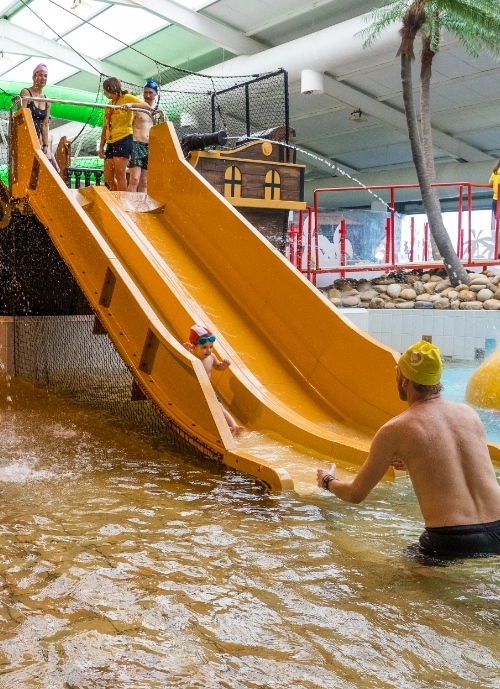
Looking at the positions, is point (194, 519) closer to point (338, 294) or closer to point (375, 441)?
point (375, 441)

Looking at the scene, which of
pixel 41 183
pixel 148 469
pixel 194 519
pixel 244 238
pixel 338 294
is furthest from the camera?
pixel 338 294

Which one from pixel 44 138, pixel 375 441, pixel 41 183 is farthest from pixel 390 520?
Result: pixel 44 138

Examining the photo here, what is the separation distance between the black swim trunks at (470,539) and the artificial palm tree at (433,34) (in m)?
9.08

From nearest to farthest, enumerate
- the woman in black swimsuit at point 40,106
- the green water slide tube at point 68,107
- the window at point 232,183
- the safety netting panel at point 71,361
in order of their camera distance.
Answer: the safety netting panel at point 71,361 → the woman in black swimsuit at point 40,106 → the window at point 232,183 → the green water slide tube at point 68,107

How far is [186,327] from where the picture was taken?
543cm

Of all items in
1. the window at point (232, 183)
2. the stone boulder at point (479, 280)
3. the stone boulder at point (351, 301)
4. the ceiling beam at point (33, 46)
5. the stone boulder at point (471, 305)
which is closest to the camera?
the window at point (232, 183)

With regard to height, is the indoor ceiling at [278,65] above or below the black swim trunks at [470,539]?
above

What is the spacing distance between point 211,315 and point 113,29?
13734 millimetres

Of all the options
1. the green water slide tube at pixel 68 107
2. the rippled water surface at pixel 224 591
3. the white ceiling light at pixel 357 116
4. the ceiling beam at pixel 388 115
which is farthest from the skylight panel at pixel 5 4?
the rippled water surface at pixel 224 591

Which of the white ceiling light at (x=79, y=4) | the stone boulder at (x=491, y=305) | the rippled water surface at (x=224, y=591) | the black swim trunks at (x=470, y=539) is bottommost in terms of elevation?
the rippled water surface at (x=224, y=591)

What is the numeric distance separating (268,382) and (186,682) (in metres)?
3.40

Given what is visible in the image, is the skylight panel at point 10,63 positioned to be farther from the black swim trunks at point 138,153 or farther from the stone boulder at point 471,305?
the stone boulder at point 471,305

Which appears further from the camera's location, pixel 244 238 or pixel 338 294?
pixel 338 294

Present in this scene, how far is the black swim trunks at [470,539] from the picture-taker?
275 centimetres
